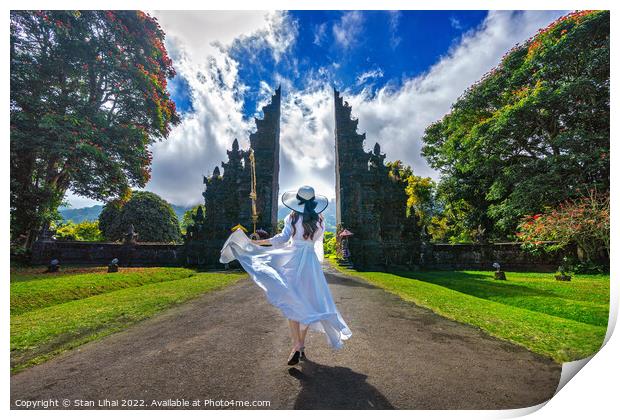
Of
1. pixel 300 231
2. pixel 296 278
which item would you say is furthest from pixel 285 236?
pixel 296 278

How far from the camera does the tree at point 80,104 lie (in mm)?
6461

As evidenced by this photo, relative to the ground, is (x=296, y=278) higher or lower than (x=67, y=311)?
higher

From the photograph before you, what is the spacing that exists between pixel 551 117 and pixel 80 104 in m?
16.0

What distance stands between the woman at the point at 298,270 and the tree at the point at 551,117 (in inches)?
329

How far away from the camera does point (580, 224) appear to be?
30.8 ft

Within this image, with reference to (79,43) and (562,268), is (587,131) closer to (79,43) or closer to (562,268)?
(562,268)

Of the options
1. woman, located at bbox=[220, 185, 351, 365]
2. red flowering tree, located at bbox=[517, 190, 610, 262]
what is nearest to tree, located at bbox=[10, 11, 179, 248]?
woman, located at bbox=[220, 185, 351, 365]

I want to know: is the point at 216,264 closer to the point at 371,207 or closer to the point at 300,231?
the point at 371,207

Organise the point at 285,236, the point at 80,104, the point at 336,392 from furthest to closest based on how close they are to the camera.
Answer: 1. the point at 80,104
2. the point at 285,236
3. the point at 336,392

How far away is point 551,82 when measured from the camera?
33.3 ft

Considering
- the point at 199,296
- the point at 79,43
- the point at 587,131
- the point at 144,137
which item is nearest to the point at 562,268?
the point at 587,131

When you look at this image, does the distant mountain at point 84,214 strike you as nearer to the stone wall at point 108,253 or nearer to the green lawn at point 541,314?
the stone wall at point 108,253

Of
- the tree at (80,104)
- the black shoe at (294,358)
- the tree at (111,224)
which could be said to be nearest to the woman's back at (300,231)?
the black shoe at (294,358)

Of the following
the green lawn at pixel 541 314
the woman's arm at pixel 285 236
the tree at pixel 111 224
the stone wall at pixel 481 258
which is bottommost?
the green lawn at pixel 541 314
